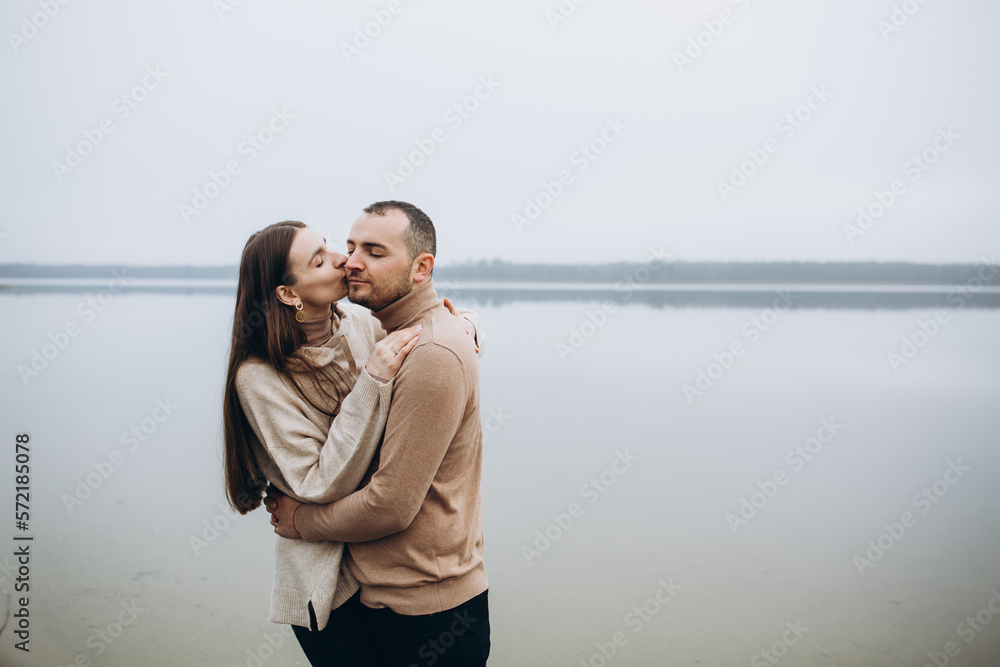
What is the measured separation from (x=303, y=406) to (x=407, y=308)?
0.37 meters

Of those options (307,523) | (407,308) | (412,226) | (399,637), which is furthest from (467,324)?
(399,637)

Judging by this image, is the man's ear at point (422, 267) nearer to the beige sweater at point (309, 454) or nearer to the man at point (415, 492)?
the man at point (415, 492)

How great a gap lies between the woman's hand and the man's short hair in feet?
0.74

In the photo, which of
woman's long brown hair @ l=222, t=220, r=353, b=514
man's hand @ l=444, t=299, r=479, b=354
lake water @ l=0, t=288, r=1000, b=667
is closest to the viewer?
woman's long brown hair @ l=222, t=220, r=353, b=514

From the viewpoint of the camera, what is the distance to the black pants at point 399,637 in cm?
173

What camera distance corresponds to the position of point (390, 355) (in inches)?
63.9

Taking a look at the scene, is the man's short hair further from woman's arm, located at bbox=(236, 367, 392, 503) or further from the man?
woman's arm, located at bbox=(236, 367, 392, 503)

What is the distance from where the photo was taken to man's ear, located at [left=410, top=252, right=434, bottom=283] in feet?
5.84

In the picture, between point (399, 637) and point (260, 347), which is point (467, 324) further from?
point (399, 637)

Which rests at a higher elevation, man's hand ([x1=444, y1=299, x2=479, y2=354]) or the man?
man's hand ([x1=444, y1=299, x2=479, y2=354])

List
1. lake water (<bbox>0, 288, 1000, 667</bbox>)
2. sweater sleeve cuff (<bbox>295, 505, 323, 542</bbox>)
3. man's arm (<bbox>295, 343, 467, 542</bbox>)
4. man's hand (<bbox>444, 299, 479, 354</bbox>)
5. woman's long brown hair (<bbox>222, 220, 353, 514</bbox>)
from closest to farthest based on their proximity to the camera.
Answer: man's arm (<bbox>295, 343, 467, 542</bbox>)
sweater sleeve cuff (<bbox>295, 505, 323, 542</bbox>)
woman's long brown hair (<bbox>222, 220, 353, 514</bbox>)
man's hand (<bbox>444, 299, 479, 354</bbox>)
lake water (<bbox>0, 288, 1000, 667</bbox>)

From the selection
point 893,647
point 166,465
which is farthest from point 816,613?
point 166,465

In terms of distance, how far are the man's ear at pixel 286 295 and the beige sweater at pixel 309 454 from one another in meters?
0.14

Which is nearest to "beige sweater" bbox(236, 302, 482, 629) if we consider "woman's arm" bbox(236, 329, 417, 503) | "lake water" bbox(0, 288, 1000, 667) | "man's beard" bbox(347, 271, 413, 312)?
"woman's arm" bbox(236, 329, 417, 503)
